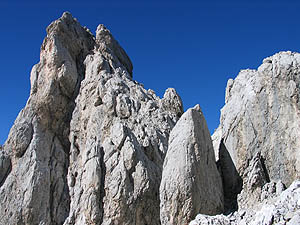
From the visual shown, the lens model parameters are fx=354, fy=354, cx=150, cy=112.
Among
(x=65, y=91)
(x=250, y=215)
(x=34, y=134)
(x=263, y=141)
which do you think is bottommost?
(x=250, y=215)

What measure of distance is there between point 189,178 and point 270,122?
4.76m

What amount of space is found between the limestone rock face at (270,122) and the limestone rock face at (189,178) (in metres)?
1.47

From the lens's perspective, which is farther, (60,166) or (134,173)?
(60,166)

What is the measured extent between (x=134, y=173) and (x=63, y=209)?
8180mm

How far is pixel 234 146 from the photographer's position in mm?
18094

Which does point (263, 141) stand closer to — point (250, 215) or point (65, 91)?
point (250, 215)

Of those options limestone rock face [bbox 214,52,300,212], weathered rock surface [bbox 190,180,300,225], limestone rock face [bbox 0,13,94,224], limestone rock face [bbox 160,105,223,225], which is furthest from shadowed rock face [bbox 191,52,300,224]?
limestone rock face [bbox 0,13,94,224]

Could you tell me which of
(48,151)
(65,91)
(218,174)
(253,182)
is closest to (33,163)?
(48,151)

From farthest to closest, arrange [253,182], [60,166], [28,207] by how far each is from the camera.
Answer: [60,166], [28,207], [253,182]

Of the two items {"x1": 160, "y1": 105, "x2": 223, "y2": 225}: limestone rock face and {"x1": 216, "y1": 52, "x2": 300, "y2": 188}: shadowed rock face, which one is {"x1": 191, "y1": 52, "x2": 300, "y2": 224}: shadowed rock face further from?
{"x1": 160, "y1": 105, "x2": 223, "y2": 225}: limestone rock face

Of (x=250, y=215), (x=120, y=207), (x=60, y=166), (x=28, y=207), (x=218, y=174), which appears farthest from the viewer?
(x=60, y=166)

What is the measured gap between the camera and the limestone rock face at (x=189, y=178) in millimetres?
16297

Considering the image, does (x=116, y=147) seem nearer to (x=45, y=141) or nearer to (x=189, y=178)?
(x=189, y=178)

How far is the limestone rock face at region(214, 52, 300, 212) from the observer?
1614 centimetres
